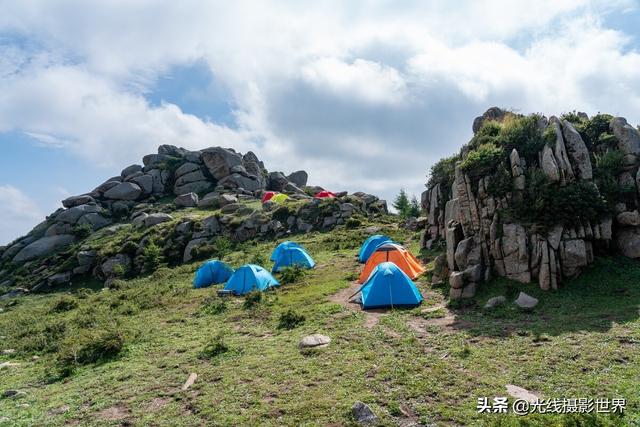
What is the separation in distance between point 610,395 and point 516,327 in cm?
502

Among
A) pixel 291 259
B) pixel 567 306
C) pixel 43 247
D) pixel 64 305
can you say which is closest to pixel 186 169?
pixel 43 247

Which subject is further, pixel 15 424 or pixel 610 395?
pixel 15 424

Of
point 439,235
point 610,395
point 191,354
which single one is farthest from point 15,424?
point 439,235

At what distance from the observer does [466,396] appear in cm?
973

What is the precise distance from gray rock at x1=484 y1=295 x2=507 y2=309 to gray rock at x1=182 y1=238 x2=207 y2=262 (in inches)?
1205

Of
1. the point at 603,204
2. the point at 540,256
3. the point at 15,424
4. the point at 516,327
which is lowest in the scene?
the point at 15,424

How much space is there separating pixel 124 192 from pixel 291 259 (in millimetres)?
46226

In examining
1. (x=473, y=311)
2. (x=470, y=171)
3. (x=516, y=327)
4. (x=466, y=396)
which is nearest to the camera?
(x=466, y=396)

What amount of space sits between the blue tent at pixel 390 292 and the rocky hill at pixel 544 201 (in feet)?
6.04

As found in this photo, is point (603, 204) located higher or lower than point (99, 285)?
higher

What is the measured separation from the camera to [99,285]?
3975 cm

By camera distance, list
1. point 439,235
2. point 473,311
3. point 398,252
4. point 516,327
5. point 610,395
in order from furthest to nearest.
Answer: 1. point 439,235
2. point 398,252
3. point 473,311
4. point 516,327
5. point 610,395

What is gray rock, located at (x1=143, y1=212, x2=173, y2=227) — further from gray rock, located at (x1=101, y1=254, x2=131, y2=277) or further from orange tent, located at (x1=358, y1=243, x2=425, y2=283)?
orange tent, located at (x1=358, y1=243, x2=425, y2=283)

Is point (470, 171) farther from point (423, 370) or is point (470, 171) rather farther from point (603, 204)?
point (423, 370)
